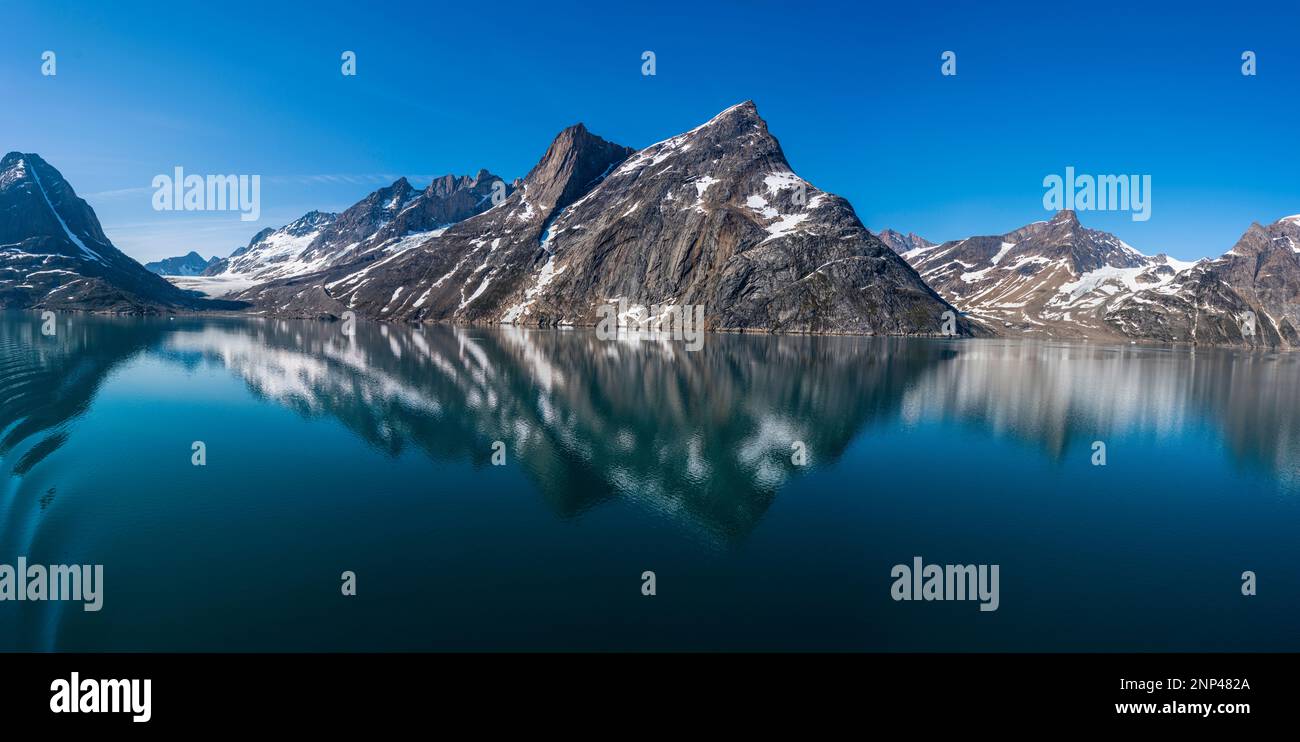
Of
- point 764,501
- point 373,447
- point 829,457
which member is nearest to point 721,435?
point 829,457
